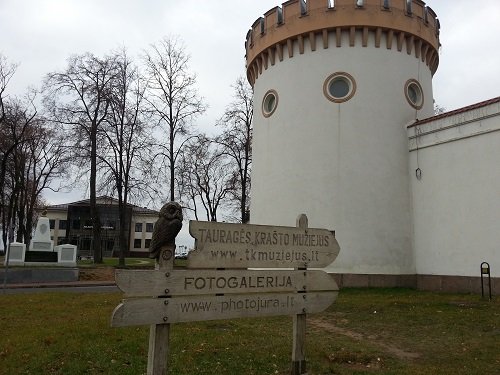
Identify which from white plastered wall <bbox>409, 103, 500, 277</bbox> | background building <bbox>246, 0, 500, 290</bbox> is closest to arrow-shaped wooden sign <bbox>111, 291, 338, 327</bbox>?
white plastered wall <bbox>409, 103, 500, 277</bbox>

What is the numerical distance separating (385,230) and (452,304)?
16.9 ft

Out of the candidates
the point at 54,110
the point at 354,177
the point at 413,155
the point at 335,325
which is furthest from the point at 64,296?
the point at 54,110

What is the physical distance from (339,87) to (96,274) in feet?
51.8

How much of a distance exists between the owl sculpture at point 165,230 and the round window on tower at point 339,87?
564 inches

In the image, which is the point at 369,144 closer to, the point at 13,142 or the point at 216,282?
the point at 216,282

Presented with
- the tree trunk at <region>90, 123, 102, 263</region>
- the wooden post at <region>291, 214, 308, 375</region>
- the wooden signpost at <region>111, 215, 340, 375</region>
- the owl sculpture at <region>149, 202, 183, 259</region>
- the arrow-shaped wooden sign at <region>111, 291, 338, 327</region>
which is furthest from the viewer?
the tree trunk at <region>90, 123, 102, 263</region>

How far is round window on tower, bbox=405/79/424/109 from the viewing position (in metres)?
18.4

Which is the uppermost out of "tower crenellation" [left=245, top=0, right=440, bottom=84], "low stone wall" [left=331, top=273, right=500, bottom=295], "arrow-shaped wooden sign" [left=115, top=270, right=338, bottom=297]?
"tower crenellation" [left=245, top=0, right=440, bottom=84]

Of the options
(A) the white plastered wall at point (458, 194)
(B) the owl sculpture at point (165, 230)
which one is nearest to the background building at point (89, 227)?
(A) the white plastered wall at point (458, 194)

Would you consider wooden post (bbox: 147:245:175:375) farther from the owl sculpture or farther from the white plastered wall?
the white plastered wall

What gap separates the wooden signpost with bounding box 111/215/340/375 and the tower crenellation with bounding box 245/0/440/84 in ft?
45.4

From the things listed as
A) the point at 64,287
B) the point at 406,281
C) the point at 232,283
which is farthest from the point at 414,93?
the point at 64,287

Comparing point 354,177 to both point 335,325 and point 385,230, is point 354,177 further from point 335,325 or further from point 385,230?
point 335,325

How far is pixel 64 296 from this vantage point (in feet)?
47.9
